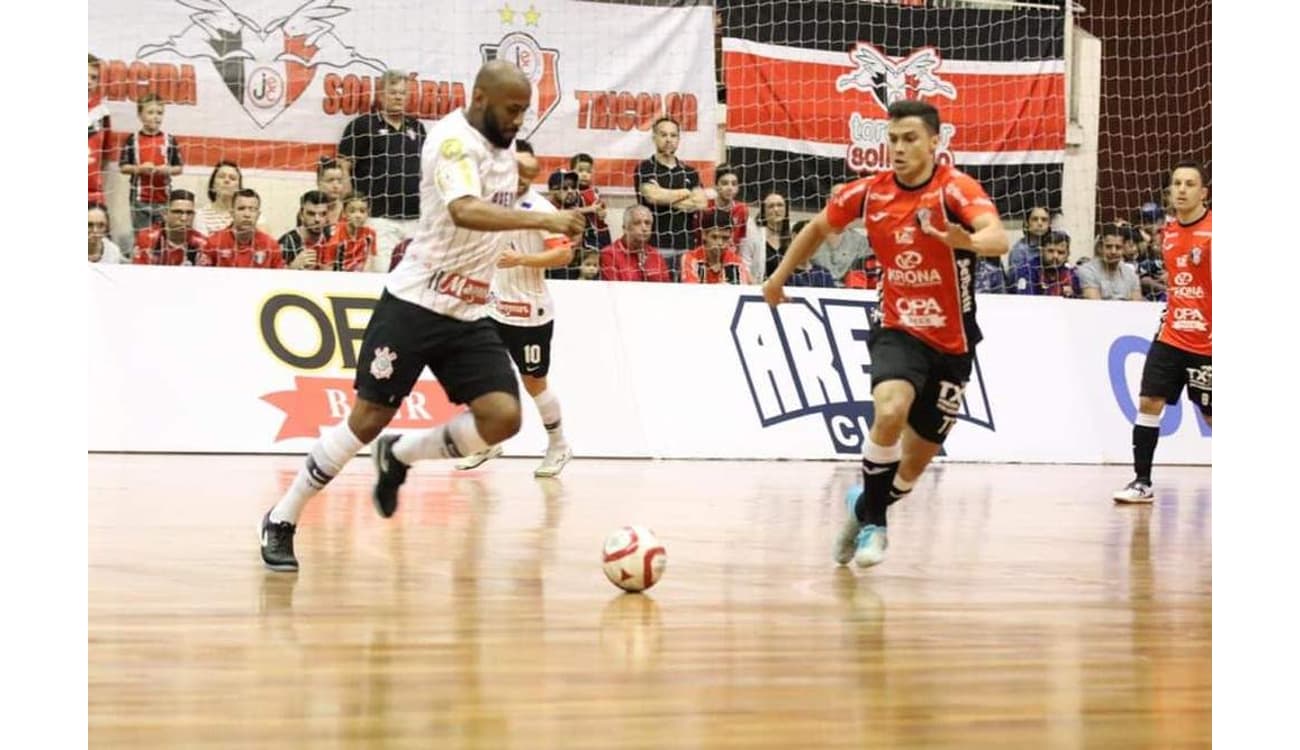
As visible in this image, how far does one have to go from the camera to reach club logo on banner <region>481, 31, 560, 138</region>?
15.4 m

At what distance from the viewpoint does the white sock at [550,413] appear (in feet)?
40.8

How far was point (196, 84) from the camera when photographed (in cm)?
1460

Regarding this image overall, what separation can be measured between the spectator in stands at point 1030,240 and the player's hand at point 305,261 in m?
6.44

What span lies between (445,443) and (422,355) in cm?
43

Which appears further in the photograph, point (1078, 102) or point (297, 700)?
point (1078, 102)

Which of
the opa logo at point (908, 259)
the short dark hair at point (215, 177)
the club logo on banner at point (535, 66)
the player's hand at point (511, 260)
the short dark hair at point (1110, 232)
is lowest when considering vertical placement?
the opa logo at point (908, 259)

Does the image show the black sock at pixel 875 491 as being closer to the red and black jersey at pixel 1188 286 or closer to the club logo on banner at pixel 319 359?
the red and black jersey at pixel 1188 286

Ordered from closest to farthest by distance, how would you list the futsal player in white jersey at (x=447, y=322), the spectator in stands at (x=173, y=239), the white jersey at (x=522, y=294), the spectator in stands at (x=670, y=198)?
the futsal player in white jersey at (x=447, y=322) → the white jersey at (x=522, y=294) → the spectator in stands at (x=173, y=239) → the spectator in stands at (x=670, y=198)

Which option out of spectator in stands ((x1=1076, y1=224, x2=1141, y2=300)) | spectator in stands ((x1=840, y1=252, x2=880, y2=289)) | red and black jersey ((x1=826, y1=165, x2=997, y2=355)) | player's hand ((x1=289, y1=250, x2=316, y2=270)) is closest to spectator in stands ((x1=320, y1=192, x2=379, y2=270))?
player's hand ((x1=289, y1=250, x2=316, y2=270))

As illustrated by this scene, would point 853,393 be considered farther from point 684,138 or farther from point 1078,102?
point 1078,102

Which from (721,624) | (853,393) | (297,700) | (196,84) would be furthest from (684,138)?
(297,700)

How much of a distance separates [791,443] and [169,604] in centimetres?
990

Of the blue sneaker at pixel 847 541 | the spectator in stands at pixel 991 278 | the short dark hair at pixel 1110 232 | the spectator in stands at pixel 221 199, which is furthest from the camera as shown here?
the short dark hair at pixel 1110 232

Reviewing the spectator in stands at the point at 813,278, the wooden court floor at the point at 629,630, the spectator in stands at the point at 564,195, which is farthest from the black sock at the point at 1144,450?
the spectator in stands at the point at 564,195
